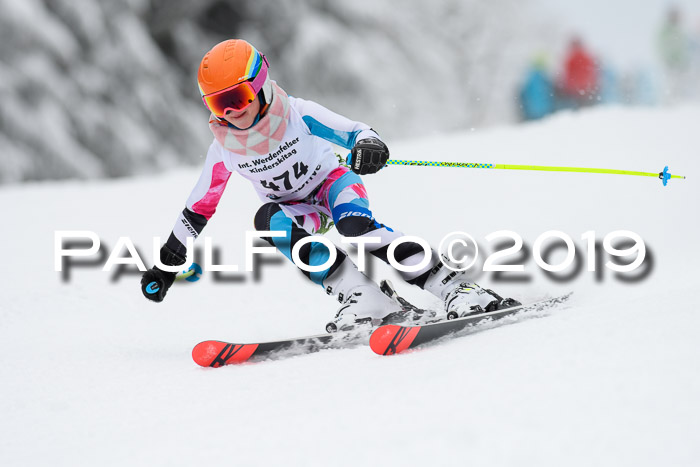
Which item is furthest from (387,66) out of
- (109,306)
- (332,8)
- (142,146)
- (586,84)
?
(109,306)

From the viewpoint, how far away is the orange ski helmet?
2.55 meters

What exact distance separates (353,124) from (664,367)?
1.63 meters

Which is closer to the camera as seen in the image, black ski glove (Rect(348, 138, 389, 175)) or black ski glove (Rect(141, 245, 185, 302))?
black ski glove (Rect(348, 138, 389, 175))

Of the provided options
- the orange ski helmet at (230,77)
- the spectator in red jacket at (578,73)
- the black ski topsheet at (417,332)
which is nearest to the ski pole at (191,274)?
the orange ski helmet at (230,77)

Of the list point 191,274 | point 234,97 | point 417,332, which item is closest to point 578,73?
point 191,274

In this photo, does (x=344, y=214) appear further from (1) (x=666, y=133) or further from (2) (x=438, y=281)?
(1) (x=666, y=133)

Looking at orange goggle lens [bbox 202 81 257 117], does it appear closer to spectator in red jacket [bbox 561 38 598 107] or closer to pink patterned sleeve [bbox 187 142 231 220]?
pink patterned sleeve [bbox 187 142 231 220]

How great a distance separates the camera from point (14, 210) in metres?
5.57

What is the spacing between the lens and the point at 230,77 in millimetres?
2541

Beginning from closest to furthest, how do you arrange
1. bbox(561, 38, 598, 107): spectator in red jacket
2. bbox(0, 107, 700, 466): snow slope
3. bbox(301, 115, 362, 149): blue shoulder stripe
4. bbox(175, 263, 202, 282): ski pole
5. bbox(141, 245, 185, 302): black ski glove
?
1. bbox(0, 107, 700, 466): snow slope
2. bbox(301, 115, 362, 149): blue shoulder stripe
3. bbox(141, 245, 185, 302): black ski glove
4. bbox(175, 263, 202, 282): ski pole
5. bbox(561, 38, 598, 107): spectator in red jacket

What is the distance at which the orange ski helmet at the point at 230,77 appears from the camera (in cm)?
255

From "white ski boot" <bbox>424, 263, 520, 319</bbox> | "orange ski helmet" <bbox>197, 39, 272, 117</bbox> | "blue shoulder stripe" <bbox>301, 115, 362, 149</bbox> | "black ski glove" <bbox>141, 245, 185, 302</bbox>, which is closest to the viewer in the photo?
"orange ski helmet" <bbox>197, 39, 272, 117</bbox>

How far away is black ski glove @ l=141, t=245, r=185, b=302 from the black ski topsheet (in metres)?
1.13

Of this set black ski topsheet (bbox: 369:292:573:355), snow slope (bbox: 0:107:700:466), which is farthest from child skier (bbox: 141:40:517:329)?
snow slope (bbox: 0:107:700:466)
